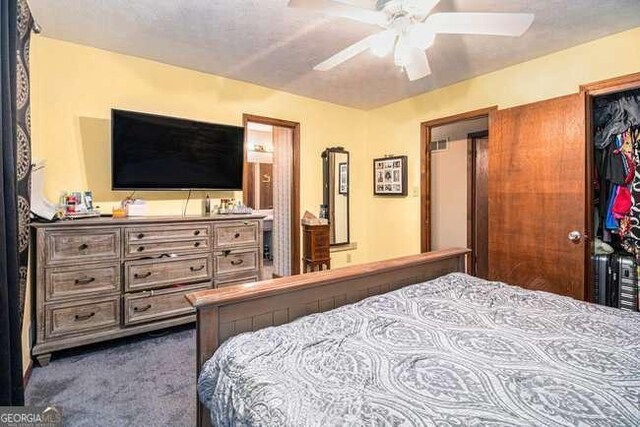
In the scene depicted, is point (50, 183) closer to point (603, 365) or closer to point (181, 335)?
point (181, 335)

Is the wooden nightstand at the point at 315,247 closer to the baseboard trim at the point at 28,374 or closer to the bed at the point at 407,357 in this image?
the bed at the point at 407,357

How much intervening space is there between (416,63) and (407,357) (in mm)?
1844

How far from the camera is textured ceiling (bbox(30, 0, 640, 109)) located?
2.20 meters

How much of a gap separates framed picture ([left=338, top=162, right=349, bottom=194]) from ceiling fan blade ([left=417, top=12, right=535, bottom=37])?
277 cm

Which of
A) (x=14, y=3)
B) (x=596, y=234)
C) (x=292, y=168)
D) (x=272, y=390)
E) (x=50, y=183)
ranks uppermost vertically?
(x=14, y=3)

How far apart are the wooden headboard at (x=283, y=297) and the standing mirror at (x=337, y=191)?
2337 millimetres

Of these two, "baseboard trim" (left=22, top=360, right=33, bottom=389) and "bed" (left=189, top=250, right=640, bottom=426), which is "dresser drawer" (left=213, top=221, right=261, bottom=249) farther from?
"bed" (left=189, top=250, right=640, bottom=426)

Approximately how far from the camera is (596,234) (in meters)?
2.96

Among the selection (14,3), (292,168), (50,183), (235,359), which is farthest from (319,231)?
(14,3)

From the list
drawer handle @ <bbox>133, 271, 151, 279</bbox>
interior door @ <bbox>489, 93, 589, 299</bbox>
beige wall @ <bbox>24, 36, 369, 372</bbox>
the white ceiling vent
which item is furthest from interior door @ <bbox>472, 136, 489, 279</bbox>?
drawer handle @ <bbox>133, 271, 151, 279</bbox>

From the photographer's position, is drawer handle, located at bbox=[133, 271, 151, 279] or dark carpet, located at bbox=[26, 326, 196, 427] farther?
drawer handle, located at bbox=[133, 271, 151, 279]

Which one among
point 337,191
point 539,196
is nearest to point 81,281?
point 337,191

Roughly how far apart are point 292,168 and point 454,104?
80.3 inches

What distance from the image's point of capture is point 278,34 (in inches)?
101
